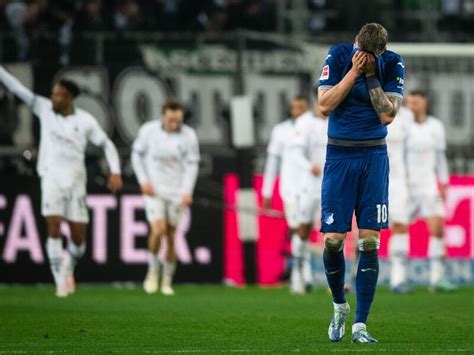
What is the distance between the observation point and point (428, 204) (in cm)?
2033

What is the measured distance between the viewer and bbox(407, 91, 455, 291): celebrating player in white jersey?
20.2 metres

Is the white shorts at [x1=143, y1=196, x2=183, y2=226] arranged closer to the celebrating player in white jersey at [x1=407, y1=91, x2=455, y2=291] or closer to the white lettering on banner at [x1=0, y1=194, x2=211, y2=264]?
the white lettering on banner at [x1=0, y1=194, x2=211, y2=264]

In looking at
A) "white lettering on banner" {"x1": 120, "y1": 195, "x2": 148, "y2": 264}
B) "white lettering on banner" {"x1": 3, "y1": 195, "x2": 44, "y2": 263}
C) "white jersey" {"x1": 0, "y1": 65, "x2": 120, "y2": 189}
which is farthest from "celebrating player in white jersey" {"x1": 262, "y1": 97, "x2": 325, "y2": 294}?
"white lettering on banner" {"x1": 3, "y1": 195, "x2": 44, "y2": 263}

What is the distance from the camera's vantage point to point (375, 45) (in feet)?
37.3

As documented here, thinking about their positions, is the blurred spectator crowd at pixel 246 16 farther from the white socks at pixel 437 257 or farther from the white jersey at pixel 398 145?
the white socks at pixel 437 257

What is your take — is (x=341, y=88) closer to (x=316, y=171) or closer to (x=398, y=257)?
(x=316, y=171)

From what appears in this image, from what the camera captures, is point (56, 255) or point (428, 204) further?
point (428, 204)

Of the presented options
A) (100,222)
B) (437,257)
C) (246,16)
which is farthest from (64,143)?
(246,16)

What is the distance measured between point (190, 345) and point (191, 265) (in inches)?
408

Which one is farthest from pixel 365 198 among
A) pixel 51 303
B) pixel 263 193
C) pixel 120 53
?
pixel 120 53

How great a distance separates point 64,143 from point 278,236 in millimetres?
4743

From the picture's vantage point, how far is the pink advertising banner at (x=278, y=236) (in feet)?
71.4

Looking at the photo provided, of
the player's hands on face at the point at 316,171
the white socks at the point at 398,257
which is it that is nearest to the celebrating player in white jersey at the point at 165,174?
the player's hands on face at the point at 316,171

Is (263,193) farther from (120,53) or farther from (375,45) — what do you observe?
(375,45)
